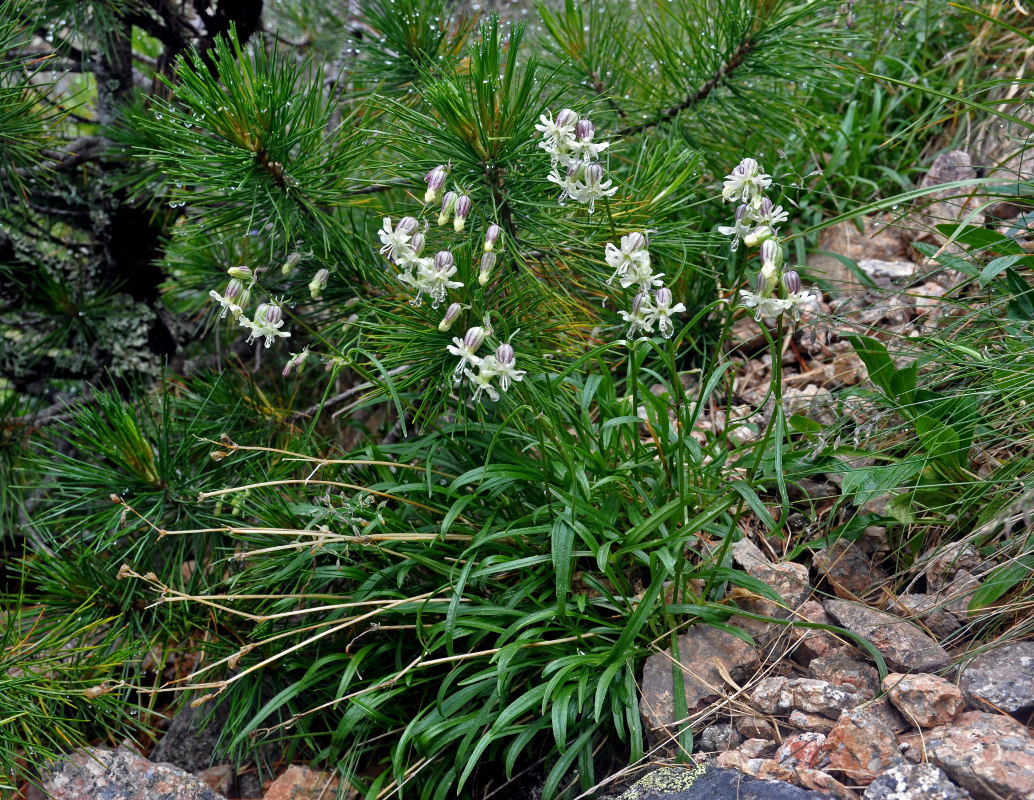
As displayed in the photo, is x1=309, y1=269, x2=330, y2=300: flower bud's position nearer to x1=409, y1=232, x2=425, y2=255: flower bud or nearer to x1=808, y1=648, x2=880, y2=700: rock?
x1=409, y1=232, x2=425, y2=255: flower bud

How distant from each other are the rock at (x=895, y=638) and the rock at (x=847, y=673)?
5 cm

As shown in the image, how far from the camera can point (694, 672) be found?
1784mm

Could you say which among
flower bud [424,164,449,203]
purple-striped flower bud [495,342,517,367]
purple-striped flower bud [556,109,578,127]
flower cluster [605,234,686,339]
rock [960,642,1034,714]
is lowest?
rock [960,642,1034,714]

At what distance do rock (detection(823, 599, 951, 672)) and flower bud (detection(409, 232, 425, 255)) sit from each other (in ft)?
4.12

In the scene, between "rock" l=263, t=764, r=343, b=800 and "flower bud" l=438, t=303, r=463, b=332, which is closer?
"flower bud" l=438, t=303, r=463, b=332

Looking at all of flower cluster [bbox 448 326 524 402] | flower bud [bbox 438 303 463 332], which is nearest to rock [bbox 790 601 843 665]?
flower cluster [bbox 448 326 524 402]

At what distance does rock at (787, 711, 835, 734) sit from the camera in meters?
1.56

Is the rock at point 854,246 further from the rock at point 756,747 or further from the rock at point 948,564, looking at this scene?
the rock at point 756,747

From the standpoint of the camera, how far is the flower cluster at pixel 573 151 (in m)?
1.66

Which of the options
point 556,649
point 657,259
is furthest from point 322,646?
point 657,259

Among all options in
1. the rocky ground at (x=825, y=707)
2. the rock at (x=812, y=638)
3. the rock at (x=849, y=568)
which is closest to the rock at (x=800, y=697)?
the rocky ground at (x=825, y=707)

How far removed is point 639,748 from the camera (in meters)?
1.66

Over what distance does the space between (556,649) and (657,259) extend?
125 centimetres

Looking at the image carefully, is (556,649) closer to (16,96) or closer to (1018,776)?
(1018,776)
